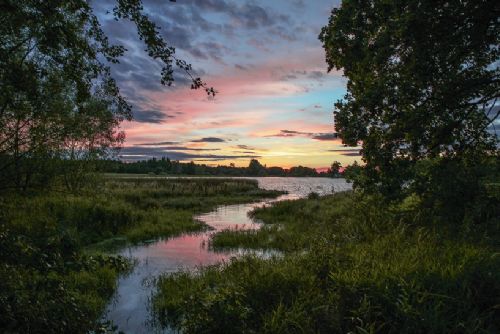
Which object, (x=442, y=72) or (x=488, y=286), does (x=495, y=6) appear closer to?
(x=442, y=72)

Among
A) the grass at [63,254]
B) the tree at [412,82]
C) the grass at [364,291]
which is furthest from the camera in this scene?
the tree at [412,82]

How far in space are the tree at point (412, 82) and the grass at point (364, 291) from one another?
1.75 metres

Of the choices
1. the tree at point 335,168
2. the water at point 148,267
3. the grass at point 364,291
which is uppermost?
the tree at point 335,168

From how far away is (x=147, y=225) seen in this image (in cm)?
2403

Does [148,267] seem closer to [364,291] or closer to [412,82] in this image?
[364,291]

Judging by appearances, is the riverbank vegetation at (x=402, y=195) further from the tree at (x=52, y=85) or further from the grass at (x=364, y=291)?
the tree at (x=52, y=85)

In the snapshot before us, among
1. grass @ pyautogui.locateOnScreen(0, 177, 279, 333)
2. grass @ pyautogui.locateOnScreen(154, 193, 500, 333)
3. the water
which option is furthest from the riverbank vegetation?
grass @ pyautogui.locateOnScreen(0, 177, 279, 333)

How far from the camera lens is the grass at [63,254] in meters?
5.63

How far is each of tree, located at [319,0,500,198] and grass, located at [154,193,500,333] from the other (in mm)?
1747

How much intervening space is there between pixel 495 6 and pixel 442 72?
6.65 ft

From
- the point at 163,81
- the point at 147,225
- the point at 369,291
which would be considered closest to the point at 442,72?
the point at 369,291

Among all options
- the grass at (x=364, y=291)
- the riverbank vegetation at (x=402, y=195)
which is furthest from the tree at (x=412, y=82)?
the grass at (x=364, y=291)

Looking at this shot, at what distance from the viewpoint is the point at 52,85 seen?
44.8 feet

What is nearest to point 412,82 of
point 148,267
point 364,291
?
point 364,291
